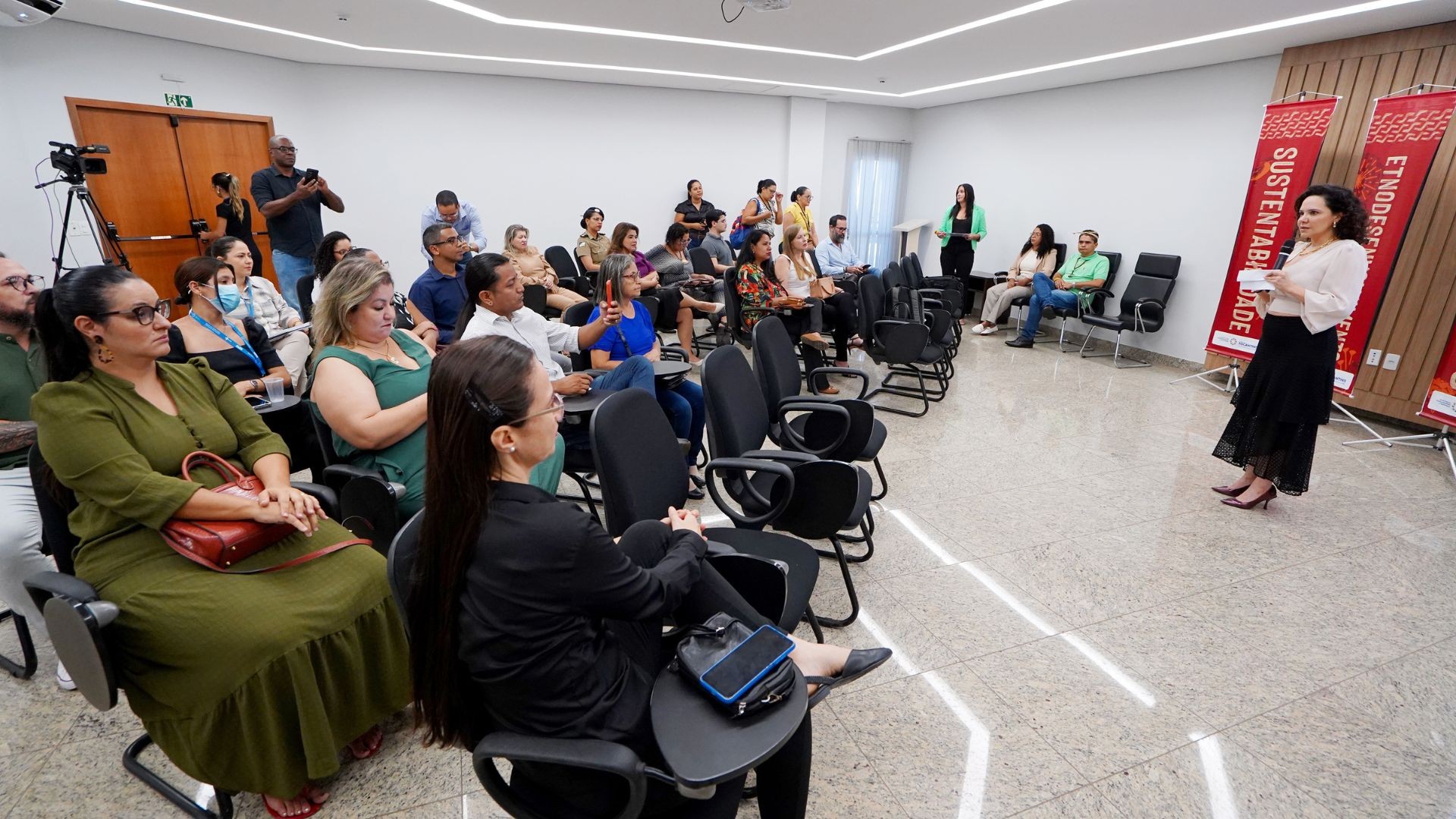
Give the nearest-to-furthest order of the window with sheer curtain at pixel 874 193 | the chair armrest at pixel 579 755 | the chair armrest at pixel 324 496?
1. the chair armrest at pixel 579 755
2. the chair armrest at pixel 324 496
3. the window with sheer curtain at pixel 874 193

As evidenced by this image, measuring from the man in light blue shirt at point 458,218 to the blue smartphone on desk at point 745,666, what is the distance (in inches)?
225

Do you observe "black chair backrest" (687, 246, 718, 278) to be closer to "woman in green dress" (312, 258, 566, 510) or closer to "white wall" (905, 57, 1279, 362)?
"white wall" (905, 57, 1279, 362)

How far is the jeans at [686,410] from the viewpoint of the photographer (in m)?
3.28

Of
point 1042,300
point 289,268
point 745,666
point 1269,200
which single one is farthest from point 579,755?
point 1042,300

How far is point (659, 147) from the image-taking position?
9.09 meters

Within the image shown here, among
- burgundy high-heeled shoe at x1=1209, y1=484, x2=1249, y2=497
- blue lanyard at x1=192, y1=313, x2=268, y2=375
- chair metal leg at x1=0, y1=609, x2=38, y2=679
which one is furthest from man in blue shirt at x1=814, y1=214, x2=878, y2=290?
chair metal leg at x1=0, y1=609, x2=38, y2=679

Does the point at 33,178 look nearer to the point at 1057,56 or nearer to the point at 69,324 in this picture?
the point at 69,324

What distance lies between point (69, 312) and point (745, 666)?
1814 mm

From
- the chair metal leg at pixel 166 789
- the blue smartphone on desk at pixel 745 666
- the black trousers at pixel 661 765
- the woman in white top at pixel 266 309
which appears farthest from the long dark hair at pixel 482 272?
the blue smartphone on desk at pixel 745 666

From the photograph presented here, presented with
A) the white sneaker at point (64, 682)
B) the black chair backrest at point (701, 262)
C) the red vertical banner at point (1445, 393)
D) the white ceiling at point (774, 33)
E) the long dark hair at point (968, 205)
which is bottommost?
the white sneaker at point (64, 682)

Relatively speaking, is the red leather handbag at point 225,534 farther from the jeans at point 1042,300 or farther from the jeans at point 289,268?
the jeans at point 1042,300

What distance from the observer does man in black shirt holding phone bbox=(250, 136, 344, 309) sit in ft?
16.8

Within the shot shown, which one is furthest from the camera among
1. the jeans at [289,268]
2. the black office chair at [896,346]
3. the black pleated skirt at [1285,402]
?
the jeans at [289,268]

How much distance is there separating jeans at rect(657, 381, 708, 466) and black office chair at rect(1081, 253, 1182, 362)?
5366mm
